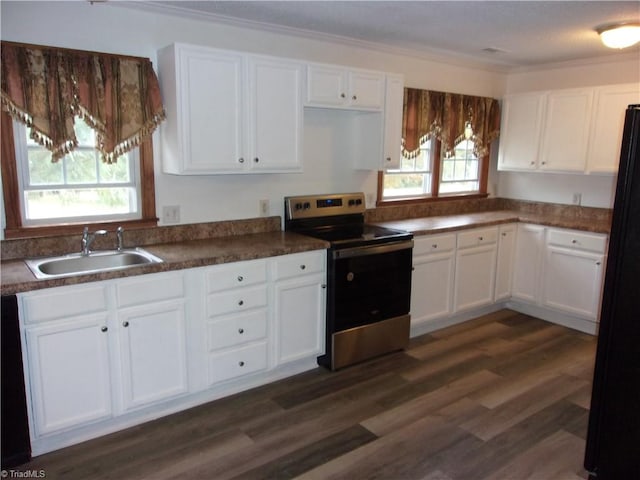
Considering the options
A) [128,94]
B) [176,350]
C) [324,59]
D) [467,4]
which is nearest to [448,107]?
[324,59]

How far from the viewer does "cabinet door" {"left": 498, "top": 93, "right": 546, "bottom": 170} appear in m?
4.52

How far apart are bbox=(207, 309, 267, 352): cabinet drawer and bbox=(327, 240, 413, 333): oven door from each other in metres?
0.50

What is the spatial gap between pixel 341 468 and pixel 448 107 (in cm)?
328

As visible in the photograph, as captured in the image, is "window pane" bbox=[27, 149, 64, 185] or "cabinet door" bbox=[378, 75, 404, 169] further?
"cabinet door" bbox=[378, 75, 404, 169]

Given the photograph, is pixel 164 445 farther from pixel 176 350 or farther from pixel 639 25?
pixel 639 25

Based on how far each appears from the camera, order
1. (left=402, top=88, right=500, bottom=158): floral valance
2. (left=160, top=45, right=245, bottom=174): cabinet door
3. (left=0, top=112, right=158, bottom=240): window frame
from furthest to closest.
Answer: (left=402, top=88, right=500, bottom=158): floral valance, (left=160, top=45, right=245, bottom=174): cabinet door, (left=0, top=112, right=158, bottom=240): window frame

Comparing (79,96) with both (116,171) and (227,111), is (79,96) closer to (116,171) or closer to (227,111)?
(116,171)

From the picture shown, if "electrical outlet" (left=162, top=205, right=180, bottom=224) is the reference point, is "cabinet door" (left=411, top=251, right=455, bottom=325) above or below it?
below

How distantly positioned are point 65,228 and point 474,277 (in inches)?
124

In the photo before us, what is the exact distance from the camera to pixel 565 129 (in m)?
4.32

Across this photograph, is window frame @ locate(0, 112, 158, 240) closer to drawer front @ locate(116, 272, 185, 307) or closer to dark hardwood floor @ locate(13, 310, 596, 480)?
drawer front @ locate(116, 272, 185, 307)

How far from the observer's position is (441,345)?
387 centimetres

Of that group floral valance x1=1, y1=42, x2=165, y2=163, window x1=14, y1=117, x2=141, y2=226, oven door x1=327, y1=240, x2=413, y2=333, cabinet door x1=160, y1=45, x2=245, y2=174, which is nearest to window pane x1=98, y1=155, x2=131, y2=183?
window x1=14, y1=117, x2=141, y2=226

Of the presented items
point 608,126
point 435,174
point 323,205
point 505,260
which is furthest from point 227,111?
point 608,126
